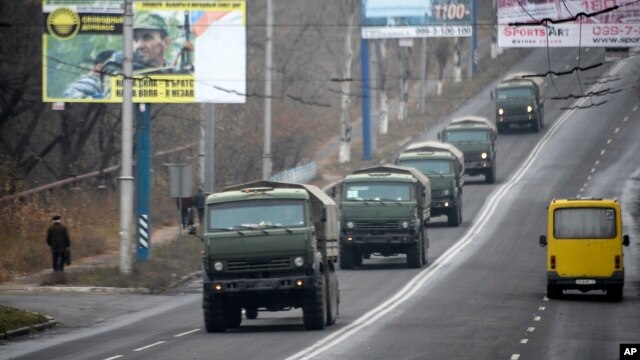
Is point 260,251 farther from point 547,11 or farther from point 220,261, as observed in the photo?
point 547,11

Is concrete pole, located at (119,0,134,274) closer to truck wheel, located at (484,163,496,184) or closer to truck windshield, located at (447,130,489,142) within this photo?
truck windshield, located at (447,130,489,142)

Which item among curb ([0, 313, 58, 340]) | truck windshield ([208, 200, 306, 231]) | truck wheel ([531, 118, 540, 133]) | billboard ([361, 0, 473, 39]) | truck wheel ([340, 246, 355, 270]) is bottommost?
→ curb ([0, 313, 58, 340])

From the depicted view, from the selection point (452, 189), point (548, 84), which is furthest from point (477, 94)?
point (452, 189)

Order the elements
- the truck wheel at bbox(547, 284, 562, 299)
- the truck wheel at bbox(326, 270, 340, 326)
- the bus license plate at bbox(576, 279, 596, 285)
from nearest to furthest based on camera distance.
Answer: the truck wheel at bbox(326, 270, 340, 326) → the bus license plate at bbox(576, 279, 596, 285) → the truck wheel at bbox(547, 284, 562, 299)

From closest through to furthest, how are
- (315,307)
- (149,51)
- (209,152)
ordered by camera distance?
(315,307) < (149,51) < (209,152)

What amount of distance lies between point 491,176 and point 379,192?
76.8 ft

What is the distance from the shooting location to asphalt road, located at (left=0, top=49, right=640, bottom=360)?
21781 millimetres

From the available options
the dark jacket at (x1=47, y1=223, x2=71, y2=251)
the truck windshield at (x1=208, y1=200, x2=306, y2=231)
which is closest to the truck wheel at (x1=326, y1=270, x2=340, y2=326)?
the truck windshield at (x1=208, y1=200, x2=306, y2=231)

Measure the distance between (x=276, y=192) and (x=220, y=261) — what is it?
1783mm

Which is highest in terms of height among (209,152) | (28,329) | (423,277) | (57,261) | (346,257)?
(209,152)

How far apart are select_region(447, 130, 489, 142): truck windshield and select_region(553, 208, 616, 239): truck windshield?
28.4 meters

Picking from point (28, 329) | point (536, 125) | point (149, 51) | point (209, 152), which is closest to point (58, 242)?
point (149, 51)

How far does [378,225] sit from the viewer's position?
3872cm

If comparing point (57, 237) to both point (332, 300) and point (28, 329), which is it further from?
point (332, 300)
